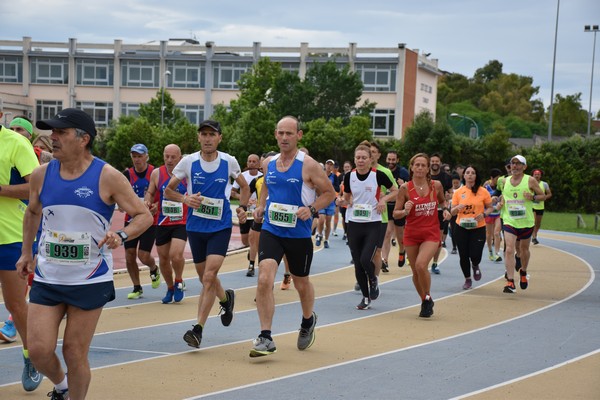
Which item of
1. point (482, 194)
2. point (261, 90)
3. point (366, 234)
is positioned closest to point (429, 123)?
point (261, 90)

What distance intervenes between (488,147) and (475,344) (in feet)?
143

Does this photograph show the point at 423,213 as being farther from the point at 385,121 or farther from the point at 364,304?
the point at 385,121

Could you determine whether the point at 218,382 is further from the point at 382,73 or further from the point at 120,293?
the point at 382,73

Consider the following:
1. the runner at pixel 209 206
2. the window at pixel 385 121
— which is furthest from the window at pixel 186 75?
the runner at pixel 209 206

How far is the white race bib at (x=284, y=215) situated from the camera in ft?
28.9

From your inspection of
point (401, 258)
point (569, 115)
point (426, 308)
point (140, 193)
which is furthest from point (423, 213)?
point (569, 115)

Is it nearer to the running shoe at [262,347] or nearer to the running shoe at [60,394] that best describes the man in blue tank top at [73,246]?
the running shoe at [60,394]

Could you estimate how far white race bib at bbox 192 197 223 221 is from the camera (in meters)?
9.41

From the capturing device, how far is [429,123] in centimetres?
5431

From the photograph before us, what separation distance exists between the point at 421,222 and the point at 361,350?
310 centimetres

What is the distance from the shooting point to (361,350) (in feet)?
29.9

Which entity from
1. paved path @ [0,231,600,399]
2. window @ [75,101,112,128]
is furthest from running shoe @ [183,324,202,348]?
window @ [75,101,112,128]

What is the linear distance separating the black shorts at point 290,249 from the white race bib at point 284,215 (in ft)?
0.53

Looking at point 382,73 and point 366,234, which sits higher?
point 382,73
